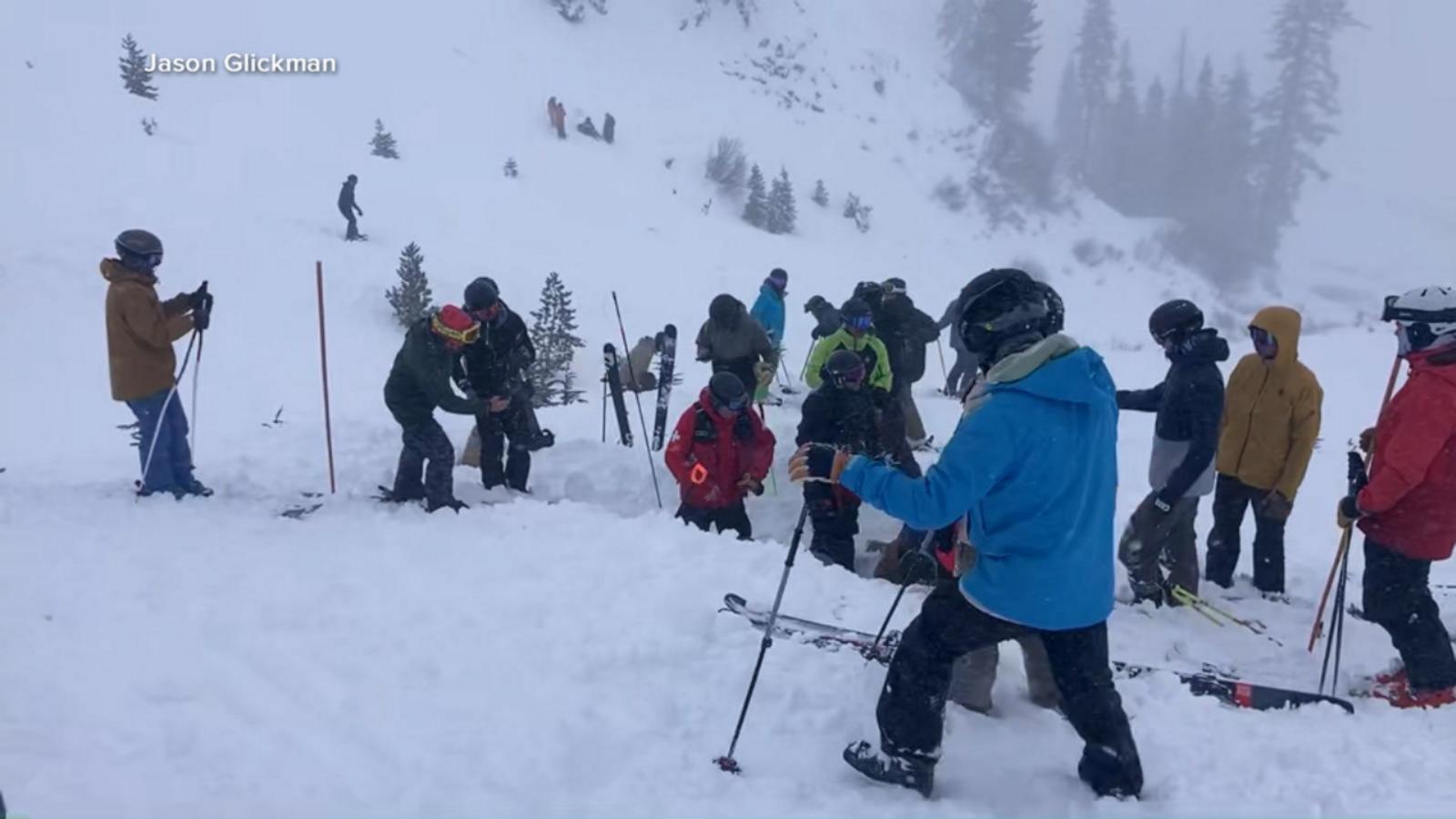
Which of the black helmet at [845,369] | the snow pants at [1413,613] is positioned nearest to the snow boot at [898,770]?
the snow pants at [1413,613]

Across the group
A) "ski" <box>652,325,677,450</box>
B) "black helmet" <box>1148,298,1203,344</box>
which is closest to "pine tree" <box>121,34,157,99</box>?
"ski" <box>652,325,677,450</box>

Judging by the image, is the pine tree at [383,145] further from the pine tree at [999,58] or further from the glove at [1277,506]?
the pine tree at [999,58]

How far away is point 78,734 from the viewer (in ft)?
11.1

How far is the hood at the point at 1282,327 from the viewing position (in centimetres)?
590

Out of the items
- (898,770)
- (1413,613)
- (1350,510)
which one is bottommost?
(898,770)

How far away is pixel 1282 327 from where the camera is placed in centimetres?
589

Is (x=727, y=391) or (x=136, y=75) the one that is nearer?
(x=727, y=391)

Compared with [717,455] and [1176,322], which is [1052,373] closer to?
[1176,322]

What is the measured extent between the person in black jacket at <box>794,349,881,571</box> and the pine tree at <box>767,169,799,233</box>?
1068 inches

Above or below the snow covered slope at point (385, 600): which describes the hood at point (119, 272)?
above

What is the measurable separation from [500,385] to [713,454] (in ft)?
6.88

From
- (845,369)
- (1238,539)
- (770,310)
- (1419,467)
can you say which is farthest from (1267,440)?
(770,310)

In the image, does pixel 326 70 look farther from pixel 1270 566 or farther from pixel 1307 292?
pixel 1307 292

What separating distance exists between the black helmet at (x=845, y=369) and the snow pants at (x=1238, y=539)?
2708mm
